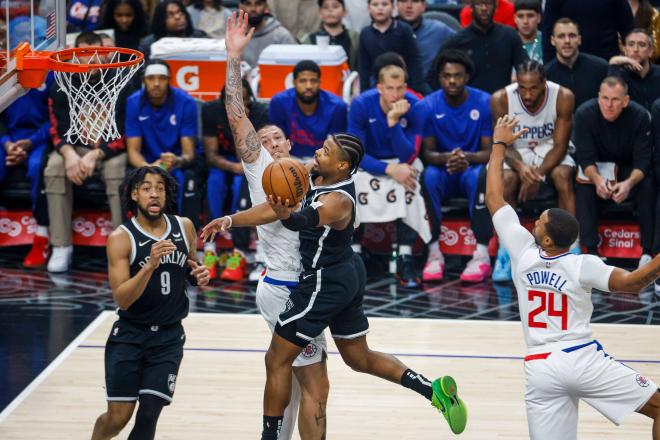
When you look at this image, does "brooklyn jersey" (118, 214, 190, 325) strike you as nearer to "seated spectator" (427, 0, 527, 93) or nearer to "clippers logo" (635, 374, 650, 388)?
"clippers logo" (635, 374, 650, 388)

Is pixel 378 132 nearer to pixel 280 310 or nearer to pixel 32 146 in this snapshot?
pixel 32 146

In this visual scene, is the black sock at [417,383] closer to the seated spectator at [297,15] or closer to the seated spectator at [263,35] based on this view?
the seated spectator at [263,35]

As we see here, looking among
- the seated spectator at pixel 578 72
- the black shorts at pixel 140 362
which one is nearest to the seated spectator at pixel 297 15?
the seated spectator at pixel 578 72

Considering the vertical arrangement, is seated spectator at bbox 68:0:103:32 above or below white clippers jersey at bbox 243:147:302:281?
above

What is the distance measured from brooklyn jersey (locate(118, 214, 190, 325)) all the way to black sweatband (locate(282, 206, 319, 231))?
695 mm

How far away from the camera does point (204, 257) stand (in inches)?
403

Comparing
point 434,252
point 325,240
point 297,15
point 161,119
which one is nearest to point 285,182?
point 325,240

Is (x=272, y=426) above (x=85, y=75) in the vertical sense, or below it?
below

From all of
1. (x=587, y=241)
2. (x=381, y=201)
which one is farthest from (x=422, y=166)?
(x=587, y=241)

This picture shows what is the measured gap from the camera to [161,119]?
10.2 meters

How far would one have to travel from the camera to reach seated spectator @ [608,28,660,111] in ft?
33.0

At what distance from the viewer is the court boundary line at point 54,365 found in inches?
270

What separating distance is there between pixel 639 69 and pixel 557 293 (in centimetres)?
537

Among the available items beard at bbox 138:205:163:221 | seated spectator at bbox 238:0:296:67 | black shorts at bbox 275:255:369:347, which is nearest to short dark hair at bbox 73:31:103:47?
seated spectator at bbox 238:0:296:67
